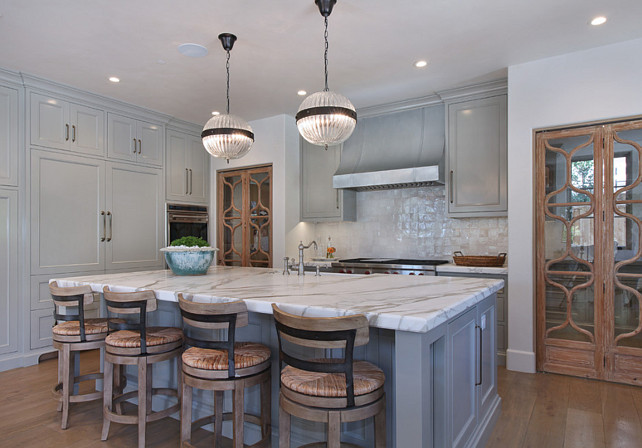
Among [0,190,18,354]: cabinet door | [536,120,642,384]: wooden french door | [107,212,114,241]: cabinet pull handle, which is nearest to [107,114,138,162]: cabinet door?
[107,212,114,241]: cabinet pull handle

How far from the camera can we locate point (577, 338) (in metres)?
3.39

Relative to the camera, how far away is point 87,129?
14.2 ft

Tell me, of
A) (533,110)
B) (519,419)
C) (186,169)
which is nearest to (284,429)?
(519,419)

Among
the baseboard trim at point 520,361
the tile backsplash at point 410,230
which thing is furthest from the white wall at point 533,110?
the tile backsplash at point 410,230

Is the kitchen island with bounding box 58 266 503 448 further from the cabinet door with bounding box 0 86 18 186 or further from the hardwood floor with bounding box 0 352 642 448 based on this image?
the cabinet door with bounding box 0 86 18 186

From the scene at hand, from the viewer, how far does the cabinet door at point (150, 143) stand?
4.85 m

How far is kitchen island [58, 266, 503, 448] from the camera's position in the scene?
1534 mm

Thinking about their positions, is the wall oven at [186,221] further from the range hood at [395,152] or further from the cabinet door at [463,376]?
the cabinet door at [463,376]

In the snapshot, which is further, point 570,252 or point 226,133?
point 570,252

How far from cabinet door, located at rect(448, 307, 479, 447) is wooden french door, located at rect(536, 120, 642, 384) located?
175 centimetres

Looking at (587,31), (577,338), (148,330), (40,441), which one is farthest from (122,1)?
(577,338)

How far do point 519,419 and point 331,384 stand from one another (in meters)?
1.72

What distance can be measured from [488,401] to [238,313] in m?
1.65

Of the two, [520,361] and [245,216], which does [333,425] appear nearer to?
[520,361]
